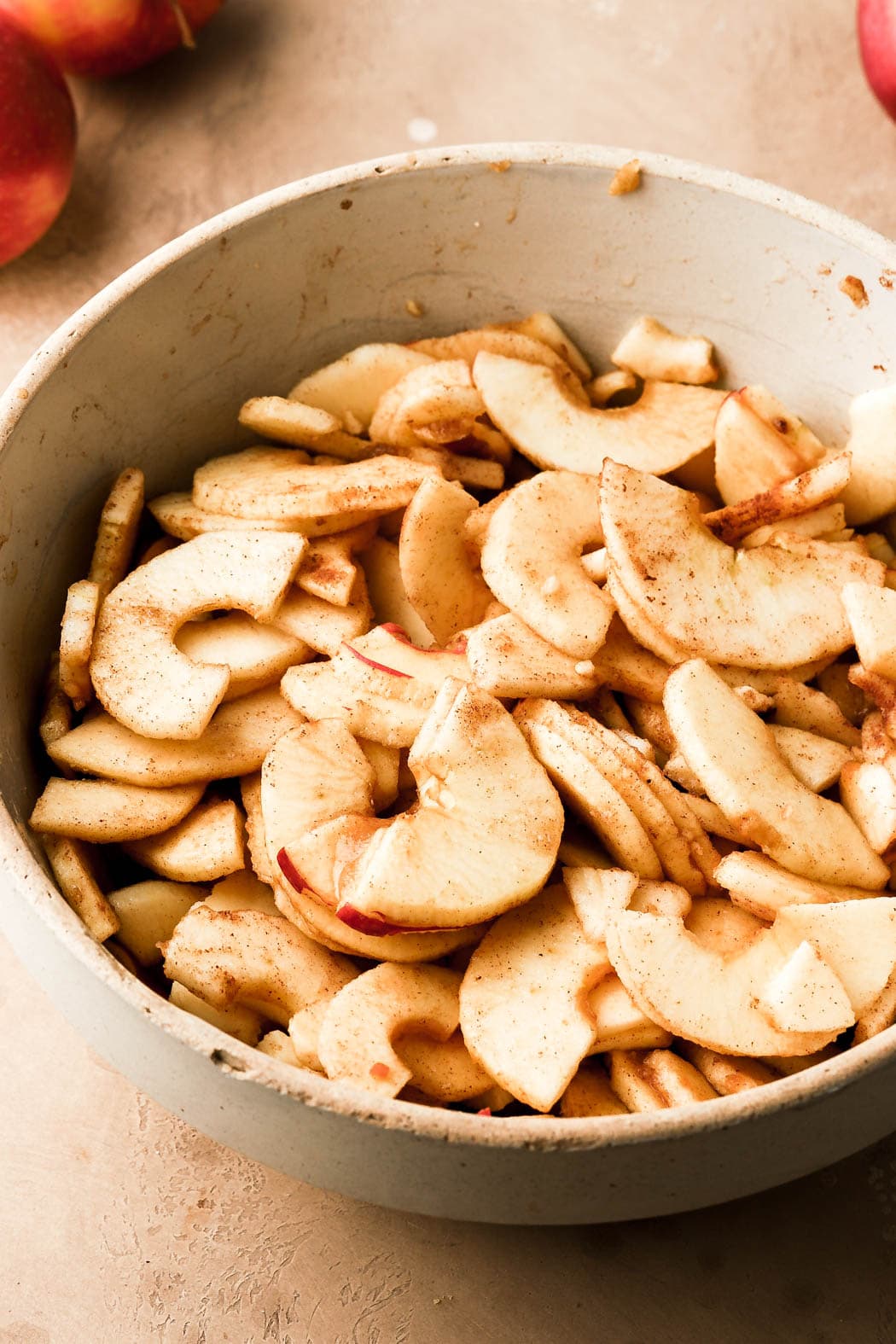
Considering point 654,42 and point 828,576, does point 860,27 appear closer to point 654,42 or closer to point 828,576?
point 654,42

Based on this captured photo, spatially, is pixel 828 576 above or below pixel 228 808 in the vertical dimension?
above

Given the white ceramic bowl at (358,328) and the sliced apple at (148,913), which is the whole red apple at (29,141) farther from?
the sliced apple at (148,913)

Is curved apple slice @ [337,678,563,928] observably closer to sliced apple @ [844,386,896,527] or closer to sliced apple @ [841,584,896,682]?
sliced apple @ [841,584,896,682]

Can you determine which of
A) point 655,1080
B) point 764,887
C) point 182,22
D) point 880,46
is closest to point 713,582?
point 764,887

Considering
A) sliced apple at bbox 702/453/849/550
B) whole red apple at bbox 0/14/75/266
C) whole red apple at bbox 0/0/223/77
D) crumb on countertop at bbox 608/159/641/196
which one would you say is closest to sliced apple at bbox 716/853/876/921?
sliced apple at bbox 702/453/849/550

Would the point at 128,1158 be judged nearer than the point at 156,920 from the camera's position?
No

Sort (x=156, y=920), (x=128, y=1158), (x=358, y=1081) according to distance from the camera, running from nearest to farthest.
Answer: (x=358, y=1081), (x=156, y=920), (x=128, y=1158)

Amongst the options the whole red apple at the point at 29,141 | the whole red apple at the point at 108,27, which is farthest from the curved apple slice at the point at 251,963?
the whole red apple at the point at 108,27

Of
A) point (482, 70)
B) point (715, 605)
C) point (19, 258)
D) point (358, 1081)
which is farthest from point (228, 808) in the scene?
point (482, 70)

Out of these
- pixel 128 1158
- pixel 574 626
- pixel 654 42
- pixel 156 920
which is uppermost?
pixel 654 42
